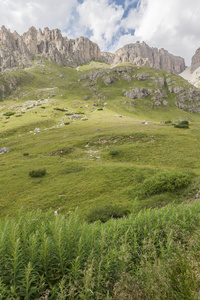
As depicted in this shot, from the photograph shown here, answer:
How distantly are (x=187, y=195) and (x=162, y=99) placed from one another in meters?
135

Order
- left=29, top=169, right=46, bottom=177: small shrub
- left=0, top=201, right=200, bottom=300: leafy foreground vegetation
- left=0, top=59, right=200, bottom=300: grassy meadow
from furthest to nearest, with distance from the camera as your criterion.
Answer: left=29, top=169, right=46, bottom=177: small shrub
left=0, top=59, right=200, bottom=300: grassy meadow
left=0, top=201, right=200, bottom=300: leafy foreground vegetation

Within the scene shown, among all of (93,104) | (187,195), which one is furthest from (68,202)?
(93,104)

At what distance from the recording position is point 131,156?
2747 cm

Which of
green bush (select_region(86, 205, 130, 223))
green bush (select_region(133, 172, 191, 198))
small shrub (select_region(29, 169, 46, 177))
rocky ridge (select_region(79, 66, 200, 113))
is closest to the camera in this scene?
green bush (select_region(86, 205, 130, 223))

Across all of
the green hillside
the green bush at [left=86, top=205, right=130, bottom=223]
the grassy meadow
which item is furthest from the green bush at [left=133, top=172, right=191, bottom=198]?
the green bush at [left=86, top=205, right=130, bottom=223]

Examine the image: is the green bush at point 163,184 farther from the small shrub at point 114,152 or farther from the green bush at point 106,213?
the small shrub at point 114,152

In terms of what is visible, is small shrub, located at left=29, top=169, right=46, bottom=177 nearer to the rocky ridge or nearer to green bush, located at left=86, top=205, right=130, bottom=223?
green bush, located at left=86, top=205, right=130, bottom=223

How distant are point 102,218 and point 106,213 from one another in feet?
2.33

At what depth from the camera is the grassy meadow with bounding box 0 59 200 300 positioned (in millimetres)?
3031

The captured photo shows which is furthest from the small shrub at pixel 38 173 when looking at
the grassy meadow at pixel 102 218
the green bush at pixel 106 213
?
the green bush at pixel 106 213

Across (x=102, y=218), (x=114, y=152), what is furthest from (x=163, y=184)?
(x=114, y=152)

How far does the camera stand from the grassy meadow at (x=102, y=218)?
3031 millimetres

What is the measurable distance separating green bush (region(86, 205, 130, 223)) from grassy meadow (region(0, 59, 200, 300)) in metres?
0.08

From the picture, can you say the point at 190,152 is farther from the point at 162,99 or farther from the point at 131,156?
the point at 162,99
